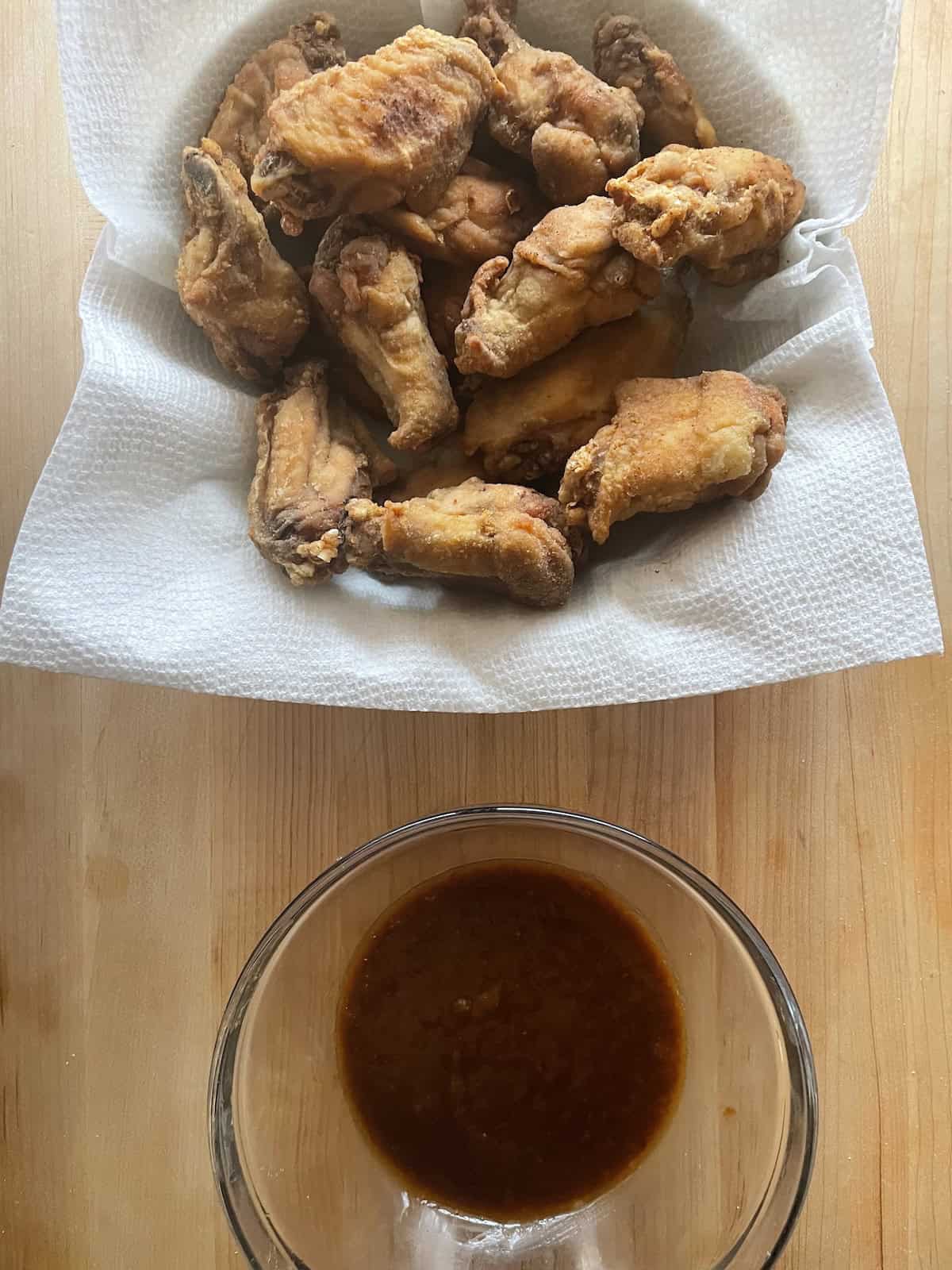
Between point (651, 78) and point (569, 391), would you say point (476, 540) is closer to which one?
point (569, 391)

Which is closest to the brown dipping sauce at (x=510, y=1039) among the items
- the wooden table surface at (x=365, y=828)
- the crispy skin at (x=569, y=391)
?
the wooden table surface at (x=365, y=828)

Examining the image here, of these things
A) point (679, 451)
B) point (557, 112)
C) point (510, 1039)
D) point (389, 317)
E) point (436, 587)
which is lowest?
point (510, 1039)

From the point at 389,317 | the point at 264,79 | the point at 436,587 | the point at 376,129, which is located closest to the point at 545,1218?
the point at 436,587

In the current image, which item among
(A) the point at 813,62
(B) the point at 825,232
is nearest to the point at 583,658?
(B) the point at 825,232

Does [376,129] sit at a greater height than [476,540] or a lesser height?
greater

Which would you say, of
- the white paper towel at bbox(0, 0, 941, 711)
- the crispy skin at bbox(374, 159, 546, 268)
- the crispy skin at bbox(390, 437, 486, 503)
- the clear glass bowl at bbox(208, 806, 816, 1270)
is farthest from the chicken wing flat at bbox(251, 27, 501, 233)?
the clear glass bowl at bbox(208, 806, 816, 1270)
